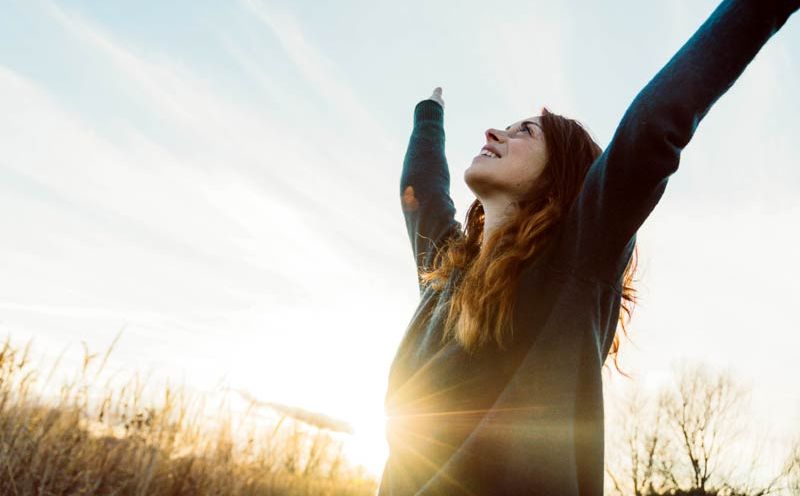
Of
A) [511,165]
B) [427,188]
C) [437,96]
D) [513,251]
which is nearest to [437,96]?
[437,96]

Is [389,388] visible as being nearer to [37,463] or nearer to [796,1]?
[796,1]

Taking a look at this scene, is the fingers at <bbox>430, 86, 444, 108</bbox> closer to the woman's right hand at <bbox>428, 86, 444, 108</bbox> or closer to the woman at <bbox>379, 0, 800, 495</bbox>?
the woman's right hand at <bbox>428, 86, 444, 108</bbox>

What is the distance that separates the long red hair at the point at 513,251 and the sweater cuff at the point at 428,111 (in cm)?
97

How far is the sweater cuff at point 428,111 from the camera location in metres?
2.70

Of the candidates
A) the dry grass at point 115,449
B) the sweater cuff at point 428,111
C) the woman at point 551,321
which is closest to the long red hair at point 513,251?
the woman at point 551,321

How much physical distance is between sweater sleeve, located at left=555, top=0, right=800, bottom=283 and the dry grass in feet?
10.9

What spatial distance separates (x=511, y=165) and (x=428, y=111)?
118cm

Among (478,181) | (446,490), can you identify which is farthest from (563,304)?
(478,181)

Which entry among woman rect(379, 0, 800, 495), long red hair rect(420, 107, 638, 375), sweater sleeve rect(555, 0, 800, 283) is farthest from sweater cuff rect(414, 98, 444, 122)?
sweater sleeve rect(555, 0, 800, 283)

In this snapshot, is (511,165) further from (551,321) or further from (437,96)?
(437,96)

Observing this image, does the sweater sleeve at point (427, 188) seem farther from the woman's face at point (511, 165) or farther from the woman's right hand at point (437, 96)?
the woman's face at point (511, 165)

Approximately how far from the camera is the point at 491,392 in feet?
4.07

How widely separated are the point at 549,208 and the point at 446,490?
786 millimetres

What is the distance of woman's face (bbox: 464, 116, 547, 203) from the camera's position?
64.2 inches
